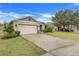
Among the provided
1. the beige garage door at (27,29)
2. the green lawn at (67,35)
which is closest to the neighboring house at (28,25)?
the beige garage door at (27,29)

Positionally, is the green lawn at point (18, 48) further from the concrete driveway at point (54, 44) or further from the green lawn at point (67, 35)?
the green lawn at point (67, 35)

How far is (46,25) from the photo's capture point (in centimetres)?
415

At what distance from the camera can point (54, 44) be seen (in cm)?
409

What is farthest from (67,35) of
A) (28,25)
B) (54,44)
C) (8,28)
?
(8,28)

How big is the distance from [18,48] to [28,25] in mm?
432

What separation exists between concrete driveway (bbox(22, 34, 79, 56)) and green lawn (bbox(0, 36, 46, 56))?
0.08 metres

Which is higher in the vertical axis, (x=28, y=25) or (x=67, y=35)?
(x=28, y=25)

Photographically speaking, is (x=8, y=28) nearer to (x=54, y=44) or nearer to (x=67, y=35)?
(x=54, y=44)

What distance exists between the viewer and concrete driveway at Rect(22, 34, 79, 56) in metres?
4.00

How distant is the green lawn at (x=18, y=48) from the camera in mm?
4020

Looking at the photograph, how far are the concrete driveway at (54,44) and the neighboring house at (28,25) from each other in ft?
0.34

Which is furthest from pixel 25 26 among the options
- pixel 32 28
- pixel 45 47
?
pixel 45 47

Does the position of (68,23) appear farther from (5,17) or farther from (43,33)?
(5,17)

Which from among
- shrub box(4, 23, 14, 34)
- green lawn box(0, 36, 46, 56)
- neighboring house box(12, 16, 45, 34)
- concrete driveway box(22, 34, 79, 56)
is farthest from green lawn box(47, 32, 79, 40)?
shrub box(4, 23, 14, 34)
